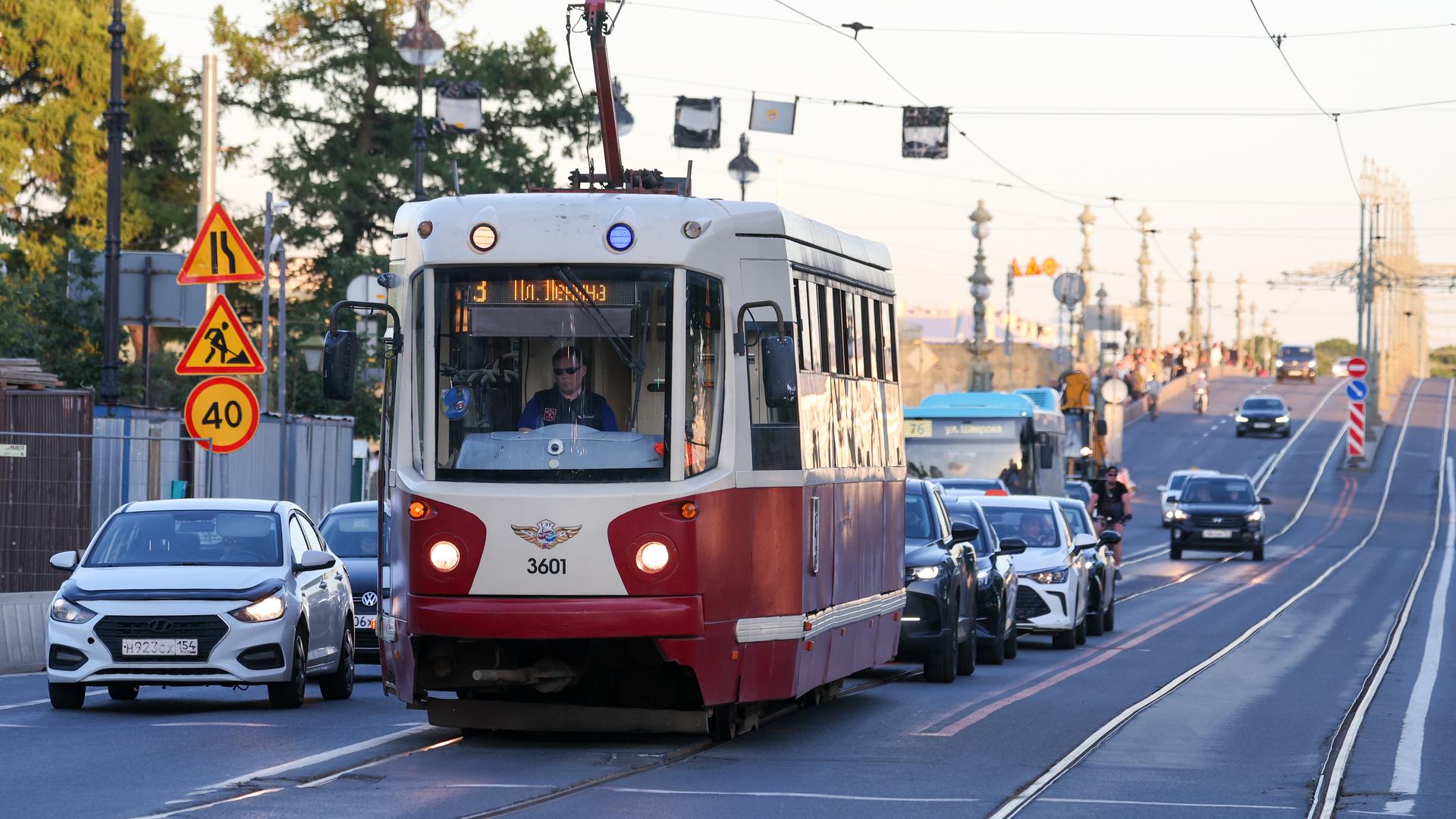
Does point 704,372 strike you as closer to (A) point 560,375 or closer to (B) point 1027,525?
(A) point 560,375

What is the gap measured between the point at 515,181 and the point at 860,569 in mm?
52954

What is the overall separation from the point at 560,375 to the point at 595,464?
51cm

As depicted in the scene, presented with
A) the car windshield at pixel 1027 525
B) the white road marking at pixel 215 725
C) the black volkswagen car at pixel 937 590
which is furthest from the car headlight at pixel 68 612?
the car windshield at pixel 1027 525

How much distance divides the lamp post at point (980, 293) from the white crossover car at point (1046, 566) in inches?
1302

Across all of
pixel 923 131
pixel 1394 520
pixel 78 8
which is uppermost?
pixel 78 8

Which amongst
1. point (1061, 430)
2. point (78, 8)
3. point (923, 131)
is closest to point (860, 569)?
point (923, 131)

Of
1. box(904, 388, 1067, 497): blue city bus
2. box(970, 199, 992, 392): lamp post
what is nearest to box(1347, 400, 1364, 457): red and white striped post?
box(970, 199, 992, 392): lamp post

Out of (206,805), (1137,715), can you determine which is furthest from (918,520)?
(206,805)

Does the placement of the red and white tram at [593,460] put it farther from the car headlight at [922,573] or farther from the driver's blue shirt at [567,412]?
the car headlight at [922,573]

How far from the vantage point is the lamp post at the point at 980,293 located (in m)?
59.6

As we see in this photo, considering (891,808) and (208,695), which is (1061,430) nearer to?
(208,695)

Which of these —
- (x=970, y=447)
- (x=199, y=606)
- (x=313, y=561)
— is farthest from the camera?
(x=970, y=447)

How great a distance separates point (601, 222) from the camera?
42.5ft

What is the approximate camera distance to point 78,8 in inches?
2470
